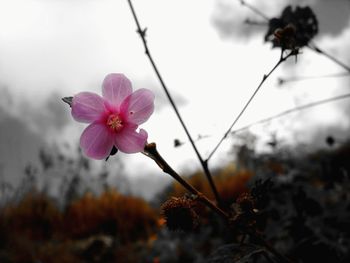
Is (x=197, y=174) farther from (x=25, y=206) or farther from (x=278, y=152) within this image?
(x=25, y=206)

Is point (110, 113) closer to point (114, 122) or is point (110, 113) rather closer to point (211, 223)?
point (114, 122)

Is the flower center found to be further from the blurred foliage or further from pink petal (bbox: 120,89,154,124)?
the blurred foliage

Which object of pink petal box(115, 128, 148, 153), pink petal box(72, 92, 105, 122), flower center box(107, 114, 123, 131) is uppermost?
pink petal box(72, 92, 105, 122)

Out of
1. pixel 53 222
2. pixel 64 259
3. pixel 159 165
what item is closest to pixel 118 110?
pixel 159 165

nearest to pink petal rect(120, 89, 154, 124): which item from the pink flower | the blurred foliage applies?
the pink flower

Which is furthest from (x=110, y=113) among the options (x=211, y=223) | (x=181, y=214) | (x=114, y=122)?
(x=211, y=223)
